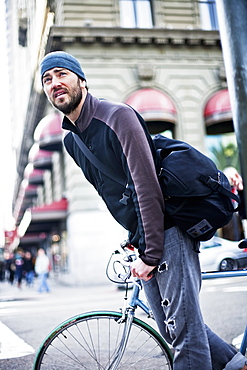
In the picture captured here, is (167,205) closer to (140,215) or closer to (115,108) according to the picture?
(140,215)

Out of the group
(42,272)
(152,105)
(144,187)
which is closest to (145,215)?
(144,187)

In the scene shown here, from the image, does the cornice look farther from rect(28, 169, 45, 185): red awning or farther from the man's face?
the man's face

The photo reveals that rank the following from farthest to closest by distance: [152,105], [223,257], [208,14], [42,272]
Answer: [208,14] → [152,105] → [42,272] → [223,257]

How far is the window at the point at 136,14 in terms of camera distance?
62.0 feet

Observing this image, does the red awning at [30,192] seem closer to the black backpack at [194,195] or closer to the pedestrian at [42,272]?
the pedestrian at [42,272]

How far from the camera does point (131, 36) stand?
18.4m

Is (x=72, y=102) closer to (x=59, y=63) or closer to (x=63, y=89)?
(x=63, y=89)

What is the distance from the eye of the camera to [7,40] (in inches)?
2249

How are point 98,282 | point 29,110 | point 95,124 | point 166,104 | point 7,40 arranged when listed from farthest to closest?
1. point 7,40
2. point 29,110
3. point 166,104
4. point 98,282
5. point 95,124

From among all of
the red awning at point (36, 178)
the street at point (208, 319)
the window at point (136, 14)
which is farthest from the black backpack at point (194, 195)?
the red awning at point (36, 178)

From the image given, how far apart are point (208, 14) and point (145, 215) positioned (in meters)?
19.6

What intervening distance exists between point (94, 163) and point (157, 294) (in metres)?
0.80

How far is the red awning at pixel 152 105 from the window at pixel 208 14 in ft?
14.0

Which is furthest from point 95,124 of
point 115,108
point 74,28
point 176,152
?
point 74,28
